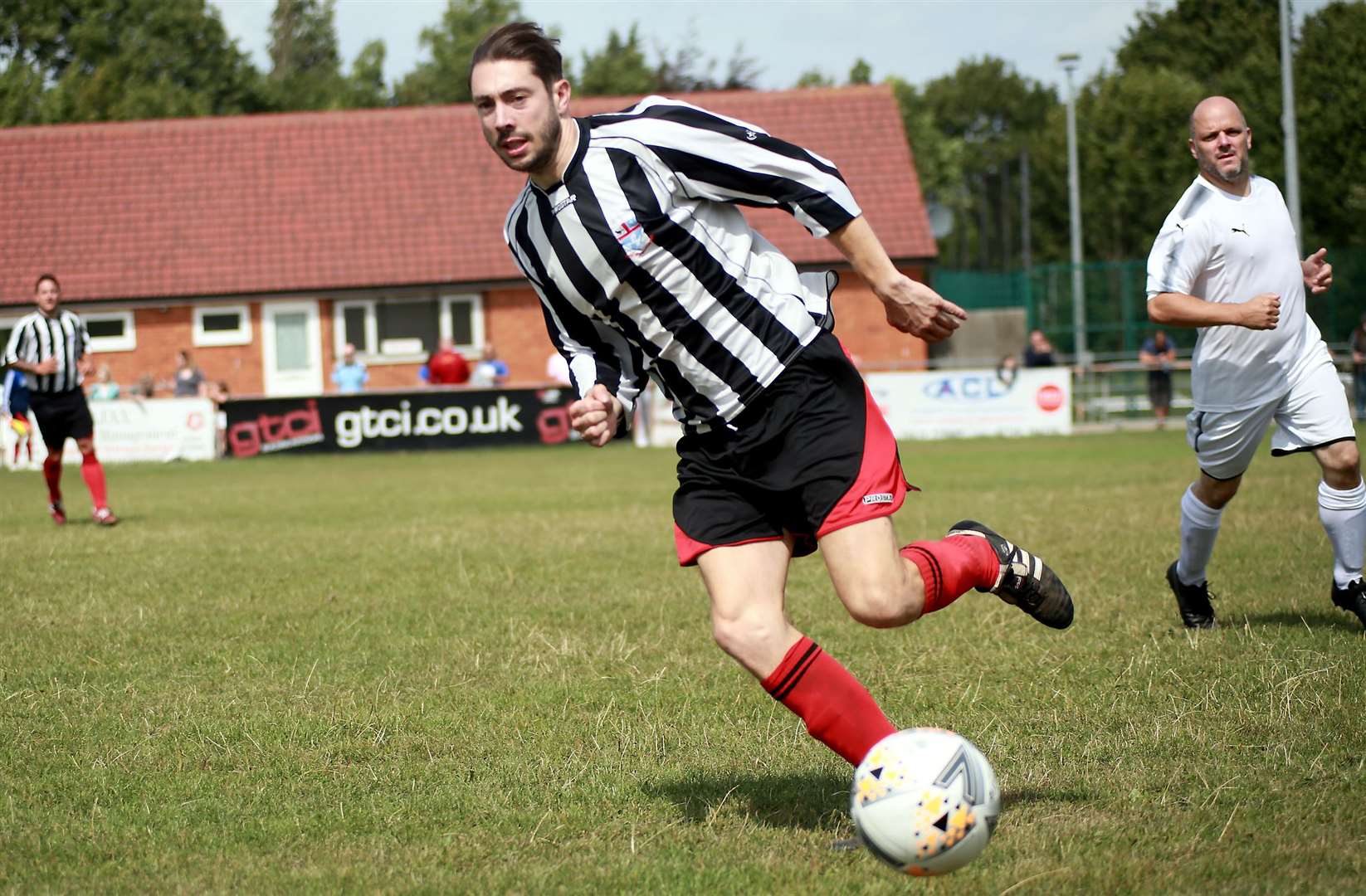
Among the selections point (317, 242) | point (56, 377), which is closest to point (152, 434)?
point (317, 242)

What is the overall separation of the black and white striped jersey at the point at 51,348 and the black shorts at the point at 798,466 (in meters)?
11.6

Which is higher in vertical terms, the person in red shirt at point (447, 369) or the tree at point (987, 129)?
the tree at point (987, 129)

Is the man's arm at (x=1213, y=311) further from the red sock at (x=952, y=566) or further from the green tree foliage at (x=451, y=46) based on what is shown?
the green tree foliage at (x=451, y=46)

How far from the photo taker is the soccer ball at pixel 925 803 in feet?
12.6

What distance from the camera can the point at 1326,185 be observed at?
42.1 m

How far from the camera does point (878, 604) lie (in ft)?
14.3

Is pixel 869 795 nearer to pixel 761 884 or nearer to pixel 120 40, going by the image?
pixel 761 884

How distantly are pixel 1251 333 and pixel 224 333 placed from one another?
1220 inches

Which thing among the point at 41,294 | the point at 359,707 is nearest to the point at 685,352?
the point at 359,707

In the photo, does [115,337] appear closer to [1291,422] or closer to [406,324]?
[406,324]

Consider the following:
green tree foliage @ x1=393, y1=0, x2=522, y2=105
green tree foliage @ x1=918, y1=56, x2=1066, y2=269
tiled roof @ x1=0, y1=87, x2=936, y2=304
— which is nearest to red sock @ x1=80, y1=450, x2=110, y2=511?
tiled roof @ x1=0, y1=87, x2=936, y2=304

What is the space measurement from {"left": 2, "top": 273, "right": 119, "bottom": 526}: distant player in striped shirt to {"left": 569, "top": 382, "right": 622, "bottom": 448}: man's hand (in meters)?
11.2

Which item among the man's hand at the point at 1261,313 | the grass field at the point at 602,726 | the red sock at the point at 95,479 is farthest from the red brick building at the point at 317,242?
the man's hand at the point at 1261,313

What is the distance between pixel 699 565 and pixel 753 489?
1.00ft
